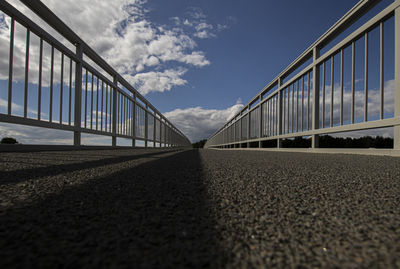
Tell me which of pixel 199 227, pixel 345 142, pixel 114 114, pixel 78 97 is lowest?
pixel 199 227

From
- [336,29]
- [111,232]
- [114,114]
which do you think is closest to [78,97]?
[114,114]

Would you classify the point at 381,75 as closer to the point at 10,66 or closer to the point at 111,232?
the point at 111,232

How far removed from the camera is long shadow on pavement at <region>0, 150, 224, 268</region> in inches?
14.2

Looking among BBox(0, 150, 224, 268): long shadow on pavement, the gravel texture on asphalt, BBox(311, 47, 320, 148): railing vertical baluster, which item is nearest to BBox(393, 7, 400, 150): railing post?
BBox(311, 47, 320, 148): railing vertical baluster

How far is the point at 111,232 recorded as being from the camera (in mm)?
465

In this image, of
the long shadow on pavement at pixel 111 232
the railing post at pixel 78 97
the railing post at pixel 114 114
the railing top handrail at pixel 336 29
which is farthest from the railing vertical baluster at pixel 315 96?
the railing post at pixel 114 114

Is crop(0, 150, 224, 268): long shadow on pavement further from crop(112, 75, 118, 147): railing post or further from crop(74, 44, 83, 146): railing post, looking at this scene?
crop(112, 75, 118, 147): railing post

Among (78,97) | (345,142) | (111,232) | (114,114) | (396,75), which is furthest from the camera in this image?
(114,114)

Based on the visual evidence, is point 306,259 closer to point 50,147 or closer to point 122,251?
point 122,251

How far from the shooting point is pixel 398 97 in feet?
7.45

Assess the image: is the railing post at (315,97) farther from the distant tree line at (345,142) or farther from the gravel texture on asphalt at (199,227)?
the gravel texture on asphalt at (199,227)

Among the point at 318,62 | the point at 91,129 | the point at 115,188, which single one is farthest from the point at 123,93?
the point at 115,188

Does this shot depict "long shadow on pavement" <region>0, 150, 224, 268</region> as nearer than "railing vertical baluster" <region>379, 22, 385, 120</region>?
Yes

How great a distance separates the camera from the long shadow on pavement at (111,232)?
14.2 inches
